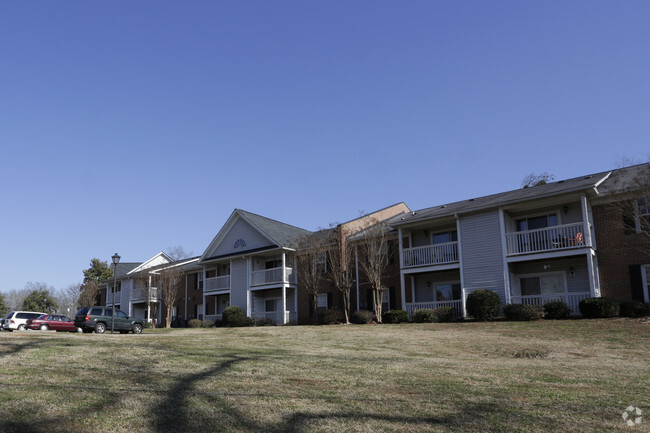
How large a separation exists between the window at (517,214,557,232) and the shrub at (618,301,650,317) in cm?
562

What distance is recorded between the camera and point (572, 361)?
11875 mm

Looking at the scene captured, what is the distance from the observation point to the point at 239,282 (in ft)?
123

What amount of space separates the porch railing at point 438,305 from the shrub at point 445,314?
83 centimetres

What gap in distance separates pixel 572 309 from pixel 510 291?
2.96 metres

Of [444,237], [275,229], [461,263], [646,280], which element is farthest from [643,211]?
[275,229]

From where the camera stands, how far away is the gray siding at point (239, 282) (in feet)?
121

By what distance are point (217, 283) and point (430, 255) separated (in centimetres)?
1835

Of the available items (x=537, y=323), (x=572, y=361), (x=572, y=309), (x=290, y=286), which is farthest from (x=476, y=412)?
(x=290, y=286)

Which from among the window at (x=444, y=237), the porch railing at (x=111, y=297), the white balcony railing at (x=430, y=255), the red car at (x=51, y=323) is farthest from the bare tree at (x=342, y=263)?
the porch railing at (x=111, y=297)

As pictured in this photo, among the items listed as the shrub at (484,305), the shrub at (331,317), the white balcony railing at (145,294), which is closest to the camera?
the shrub at (484,305)

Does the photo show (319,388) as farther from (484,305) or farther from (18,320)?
(18,320)

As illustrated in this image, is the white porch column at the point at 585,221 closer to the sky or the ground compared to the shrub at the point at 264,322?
closer to the sky

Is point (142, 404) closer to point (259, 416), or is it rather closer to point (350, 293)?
point (259, 416)

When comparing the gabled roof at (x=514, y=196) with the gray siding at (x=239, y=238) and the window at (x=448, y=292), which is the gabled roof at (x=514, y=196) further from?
the gray siding at (x=239, y=238)
